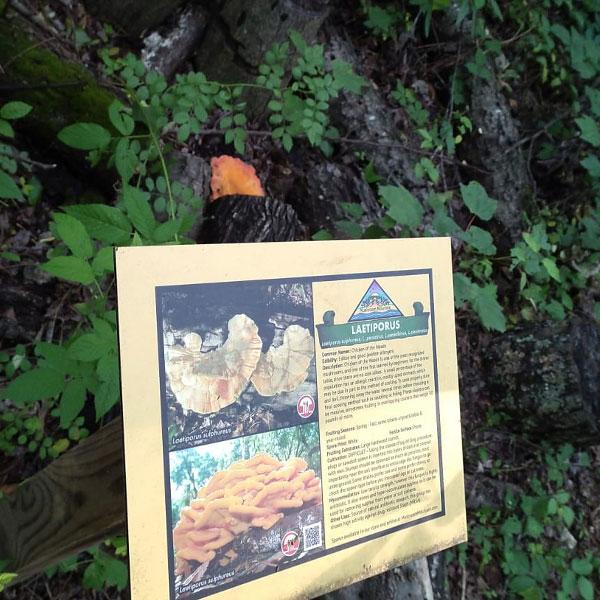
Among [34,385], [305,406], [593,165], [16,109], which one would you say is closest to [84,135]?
[16,109]

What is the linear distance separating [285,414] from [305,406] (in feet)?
0.18

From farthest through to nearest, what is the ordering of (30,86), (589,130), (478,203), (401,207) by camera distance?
(589,130)
(30,86)
(478,203)
(401,207)

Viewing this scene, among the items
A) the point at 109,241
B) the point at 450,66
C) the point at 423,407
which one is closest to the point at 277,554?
the point at 423,407

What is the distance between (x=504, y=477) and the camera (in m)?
3.46

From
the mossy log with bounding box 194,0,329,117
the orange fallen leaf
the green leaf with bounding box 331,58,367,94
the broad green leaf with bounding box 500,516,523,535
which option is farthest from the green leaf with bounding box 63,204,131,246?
the broad green leaf with bounding box 500,516,523,535

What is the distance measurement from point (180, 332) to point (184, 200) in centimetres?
128

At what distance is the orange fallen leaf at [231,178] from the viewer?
2.73m

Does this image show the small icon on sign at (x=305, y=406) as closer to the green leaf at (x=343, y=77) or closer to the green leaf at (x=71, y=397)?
the green leaf at (x=71, y=397)

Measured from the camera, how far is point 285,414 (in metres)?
1.25

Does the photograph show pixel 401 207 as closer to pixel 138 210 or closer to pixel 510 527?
pixel 138 210

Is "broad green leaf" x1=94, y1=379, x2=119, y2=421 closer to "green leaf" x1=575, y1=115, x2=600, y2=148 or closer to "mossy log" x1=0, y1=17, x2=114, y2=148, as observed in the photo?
"mossy log" x1=0, y1=17, x2=114, y2=148
